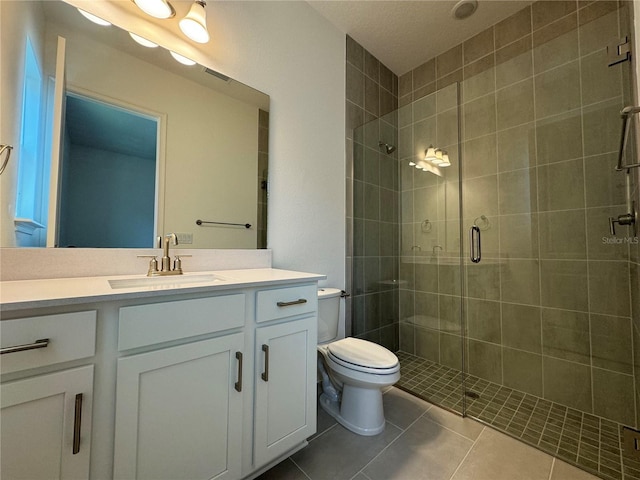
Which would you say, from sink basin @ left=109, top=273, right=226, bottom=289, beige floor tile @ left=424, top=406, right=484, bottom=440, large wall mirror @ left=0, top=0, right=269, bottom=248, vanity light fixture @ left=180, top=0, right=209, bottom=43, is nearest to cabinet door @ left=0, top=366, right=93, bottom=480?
sink basin @ left=109, top=273, right=226, bottom=289

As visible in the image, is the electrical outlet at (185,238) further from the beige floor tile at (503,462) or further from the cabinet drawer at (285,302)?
the beige floor tile at (503,462)

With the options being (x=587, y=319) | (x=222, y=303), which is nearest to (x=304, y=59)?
(x=222, y=303)

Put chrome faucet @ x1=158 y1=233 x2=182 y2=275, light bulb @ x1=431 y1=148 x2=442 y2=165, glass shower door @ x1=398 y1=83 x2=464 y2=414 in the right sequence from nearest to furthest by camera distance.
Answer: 1. chrome faucet @ x1=158 y1=233 x2=182 y2=275
2. glass shower door @ x1=398 y1=83 x2=464 y2=414
3. light bulb @ x1=431 y1=148 x2=442 y2=165

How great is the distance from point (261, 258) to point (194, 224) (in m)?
0.42

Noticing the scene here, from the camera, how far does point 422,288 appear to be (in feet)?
7.48

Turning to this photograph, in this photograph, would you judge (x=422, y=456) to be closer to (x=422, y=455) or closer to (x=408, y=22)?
(x=422, y=455)

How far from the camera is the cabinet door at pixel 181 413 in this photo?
77 cm

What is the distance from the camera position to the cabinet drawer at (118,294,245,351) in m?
0.77

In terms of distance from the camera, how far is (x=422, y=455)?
1291 mm

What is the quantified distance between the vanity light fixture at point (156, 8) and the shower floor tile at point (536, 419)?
2.58 meters

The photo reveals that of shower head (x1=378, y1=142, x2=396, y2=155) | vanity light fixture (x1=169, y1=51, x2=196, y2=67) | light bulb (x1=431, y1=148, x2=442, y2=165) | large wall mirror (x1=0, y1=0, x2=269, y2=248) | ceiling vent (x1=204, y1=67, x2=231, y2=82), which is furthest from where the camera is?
shower head (x1=378, y1=142, x2=396, y2=155)

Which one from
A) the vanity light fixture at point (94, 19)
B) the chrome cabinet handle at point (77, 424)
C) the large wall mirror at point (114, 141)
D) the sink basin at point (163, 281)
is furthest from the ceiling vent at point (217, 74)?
the chrome cabinet handle at point (77, 424)

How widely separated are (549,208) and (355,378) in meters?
1.70

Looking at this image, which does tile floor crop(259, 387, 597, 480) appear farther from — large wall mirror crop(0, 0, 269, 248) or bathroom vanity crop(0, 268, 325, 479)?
large wall mirror crop(0, 0, 269, 248)
